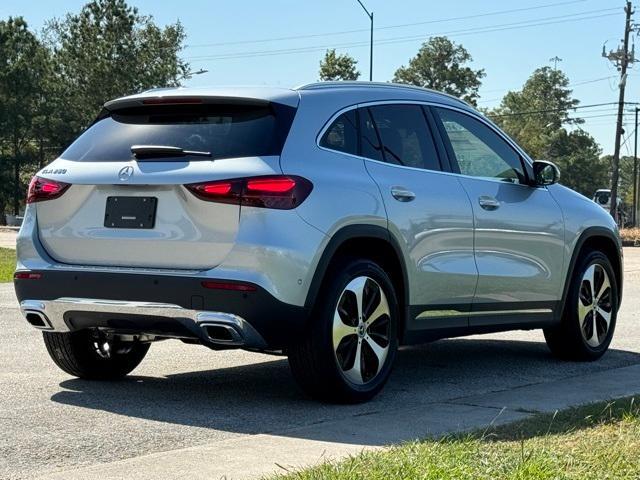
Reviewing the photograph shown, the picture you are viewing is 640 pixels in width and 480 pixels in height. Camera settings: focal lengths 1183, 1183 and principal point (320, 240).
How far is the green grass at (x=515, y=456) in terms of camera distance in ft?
14.9

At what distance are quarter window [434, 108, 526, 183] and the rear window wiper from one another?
6.82ft

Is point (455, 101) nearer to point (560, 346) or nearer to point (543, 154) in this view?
point (560, 346)

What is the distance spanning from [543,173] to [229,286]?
313 cm

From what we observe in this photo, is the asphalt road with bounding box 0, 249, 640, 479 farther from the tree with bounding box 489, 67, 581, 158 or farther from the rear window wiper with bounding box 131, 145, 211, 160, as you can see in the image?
the tree with bounding box 489, 67, 581, 158

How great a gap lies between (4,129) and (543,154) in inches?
2788

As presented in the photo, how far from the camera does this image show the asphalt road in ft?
17.2

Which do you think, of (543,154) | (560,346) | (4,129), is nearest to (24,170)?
(4,129)

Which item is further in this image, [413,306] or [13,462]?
[413,306]

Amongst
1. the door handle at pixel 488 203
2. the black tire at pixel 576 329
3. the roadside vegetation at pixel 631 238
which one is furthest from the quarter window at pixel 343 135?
the roadside vegetation at pixel 631 238

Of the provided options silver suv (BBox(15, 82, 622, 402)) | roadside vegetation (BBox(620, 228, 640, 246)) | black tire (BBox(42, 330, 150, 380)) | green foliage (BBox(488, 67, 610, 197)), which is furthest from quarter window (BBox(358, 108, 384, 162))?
green foliage (BBox(488, 67, 610, 197))

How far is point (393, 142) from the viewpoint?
7.31 m

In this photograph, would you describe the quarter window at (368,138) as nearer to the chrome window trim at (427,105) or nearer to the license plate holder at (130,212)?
the chrome window trim at (427,105)

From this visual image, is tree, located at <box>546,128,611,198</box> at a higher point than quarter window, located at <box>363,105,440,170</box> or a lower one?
higher

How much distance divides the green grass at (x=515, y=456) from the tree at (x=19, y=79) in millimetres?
67604
